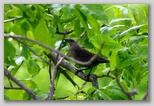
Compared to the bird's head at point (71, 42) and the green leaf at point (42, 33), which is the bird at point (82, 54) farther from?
the green leaf at point (42, 33)

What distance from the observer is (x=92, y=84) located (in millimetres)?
2035

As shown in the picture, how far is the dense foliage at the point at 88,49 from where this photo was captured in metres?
1.44

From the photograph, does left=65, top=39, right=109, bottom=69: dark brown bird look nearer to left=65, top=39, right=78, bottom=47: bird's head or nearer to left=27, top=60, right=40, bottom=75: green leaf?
left=65, top=39, right=78, bottom=47: bird's head

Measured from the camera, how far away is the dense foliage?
144 centimetres

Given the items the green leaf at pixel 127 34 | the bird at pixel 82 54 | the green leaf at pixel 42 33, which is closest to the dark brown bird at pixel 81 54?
the bird at pixel 82 54

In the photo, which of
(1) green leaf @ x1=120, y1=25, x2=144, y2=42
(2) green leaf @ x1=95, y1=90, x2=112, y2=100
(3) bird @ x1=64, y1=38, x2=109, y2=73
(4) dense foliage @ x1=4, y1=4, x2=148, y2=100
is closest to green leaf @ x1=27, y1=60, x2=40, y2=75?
(4) dense foliage @ x1=4, y1=4, x2=148, y2=100

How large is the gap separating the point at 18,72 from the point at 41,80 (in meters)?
0.15

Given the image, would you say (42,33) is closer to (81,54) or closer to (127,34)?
(127,34)

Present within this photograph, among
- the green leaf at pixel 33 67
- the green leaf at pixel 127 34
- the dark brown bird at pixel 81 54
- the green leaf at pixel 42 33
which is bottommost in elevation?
the green leaf at pixel 33 67

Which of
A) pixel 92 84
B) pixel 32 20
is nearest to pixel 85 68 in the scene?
pixel 92 84

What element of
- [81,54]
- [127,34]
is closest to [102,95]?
[127,34]

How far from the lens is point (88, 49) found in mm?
2012

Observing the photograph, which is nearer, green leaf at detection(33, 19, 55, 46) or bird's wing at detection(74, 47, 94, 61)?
green leaf at detection(33, 19, 55, 46)

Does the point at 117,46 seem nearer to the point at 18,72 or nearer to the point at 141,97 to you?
the point at 141,97
